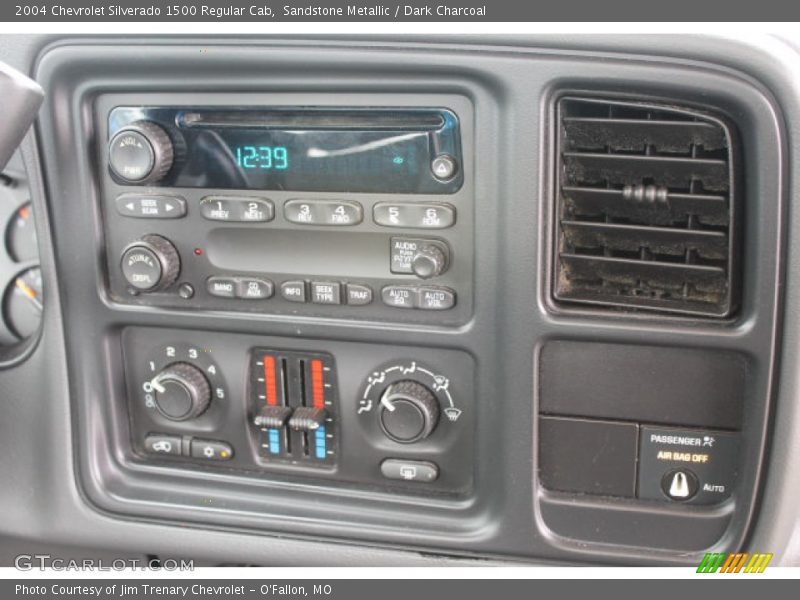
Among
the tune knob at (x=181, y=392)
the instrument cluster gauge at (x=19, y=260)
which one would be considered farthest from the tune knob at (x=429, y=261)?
the instrument cluster gauge at (x=19, y=260)

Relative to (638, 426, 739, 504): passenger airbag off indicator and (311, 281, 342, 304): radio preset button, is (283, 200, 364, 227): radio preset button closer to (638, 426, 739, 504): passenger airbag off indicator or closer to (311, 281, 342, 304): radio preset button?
(311, 281, 342, 304): radio preset button

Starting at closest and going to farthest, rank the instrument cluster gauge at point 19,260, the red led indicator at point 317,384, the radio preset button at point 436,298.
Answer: the radio preset button at point 436,298 < the red led indicator at point 317,384 < the instrument cluster gauge at point 19,260

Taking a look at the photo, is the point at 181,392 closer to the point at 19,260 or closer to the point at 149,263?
the point at 149,263

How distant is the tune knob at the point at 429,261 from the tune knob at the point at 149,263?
0.35 m

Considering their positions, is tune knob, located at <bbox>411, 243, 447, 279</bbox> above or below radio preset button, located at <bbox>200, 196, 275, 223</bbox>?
below

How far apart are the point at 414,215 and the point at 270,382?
339 mm

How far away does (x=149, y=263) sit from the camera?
3.82 ft

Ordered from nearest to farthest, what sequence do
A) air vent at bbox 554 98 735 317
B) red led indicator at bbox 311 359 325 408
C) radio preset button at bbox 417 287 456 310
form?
air vent at bbox 554 98 735 317 < radio preset button at bbox 417 287 456 310 < red led indicator at bbox 311 359 325 408

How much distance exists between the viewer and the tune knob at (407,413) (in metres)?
1.14

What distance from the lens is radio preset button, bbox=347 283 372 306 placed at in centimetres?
113

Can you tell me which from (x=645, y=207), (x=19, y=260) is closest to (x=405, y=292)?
(x=645, y=207)

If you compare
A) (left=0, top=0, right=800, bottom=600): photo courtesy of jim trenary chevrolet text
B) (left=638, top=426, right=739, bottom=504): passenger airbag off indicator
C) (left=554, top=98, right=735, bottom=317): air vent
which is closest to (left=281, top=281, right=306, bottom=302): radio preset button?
(left=0, top=0, right=800, bottom=600): photo courtesy of jim trenary chevrolet text

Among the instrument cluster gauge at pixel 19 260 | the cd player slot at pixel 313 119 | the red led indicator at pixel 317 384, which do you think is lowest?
the red led indicator at pixel 317 384

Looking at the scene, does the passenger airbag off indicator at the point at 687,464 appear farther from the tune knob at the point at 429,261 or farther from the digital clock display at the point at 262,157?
the digital clock display at the point at 262,157
